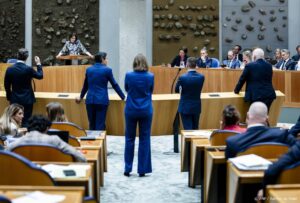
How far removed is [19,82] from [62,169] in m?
4.97

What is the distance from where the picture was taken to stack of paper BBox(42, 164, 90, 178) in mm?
3918

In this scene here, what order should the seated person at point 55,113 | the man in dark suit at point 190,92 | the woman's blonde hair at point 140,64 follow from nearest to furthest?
1. the seated person at point 55,113
2. the woman's blonde hair at point 140,64
3. the man in dark suit at point 190,92

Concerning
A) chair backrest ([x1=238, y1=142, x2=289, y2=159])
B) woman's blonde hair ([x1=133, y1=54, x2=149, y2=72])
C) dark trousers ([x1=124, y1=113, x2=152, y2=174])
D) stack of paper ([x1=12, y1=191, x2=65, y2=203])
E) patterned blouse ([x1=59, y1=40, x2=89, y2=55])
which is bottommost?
dark trousers ([x1=124, y1=113, x2=152, y2=174])

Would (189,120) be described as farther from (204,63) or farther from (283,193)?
(204,63)

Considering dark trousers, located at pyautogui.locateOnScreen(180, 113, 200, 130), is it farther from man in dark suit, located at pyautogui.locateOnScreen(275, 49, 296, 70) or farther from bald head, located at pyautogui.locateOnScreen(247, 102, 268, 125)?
man in dark suit, located at pyautogui.locateOnScreen(275, 49, 296, 70)

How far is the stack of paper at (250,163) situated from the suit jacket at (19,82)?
5.18 m

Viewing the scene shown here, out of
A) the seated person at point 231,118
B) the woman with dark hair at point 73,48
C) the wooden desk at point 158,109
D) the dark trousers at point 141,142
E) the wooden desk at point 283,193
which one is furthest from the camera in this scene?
the woman with dark hair at point 73,48

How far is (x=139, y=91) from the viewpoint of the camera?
290 inches

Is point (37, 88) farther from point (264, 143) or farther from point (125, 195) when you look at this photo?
point (264, 143)

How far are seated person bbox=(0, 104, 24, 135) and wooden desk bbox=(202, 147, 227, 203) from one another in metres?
2.13

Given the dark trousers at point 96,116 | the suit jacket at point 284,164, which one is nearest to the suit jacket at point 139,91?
the dark trousers at point 96,116

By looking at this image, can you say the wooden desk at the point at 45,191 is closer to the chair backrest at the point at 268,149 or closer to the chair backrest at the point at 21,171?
the chair backrest at the point at 21,171

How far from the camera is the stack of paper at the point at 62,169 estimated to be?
3918 millimetres

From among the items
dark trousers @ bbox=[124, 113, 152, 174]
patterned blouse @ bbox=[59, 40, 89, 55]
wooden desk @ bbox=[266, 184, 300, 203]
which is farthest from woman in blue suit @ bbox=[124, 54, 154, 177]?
patterned blouse @ bbox=[59, 40, 89, 55]
